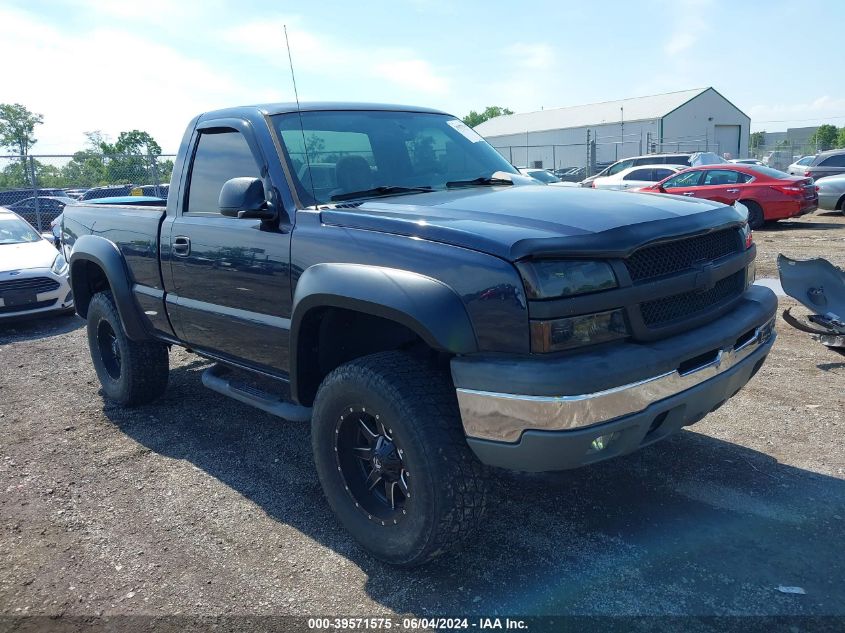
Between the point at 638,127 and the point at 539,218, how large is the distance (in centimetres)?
4865

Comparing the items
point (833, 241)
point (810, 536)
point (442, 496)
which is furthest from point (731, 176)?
point (442, 496)

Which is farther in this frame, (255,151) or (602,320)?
(255,151)

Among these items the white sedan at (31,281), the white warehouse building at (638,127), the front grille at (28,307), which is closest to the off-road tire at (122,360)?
the white sedan at (31,281)

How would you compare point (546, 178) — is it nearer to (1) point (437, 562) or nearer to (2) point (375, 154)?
(2) point (375, 154)

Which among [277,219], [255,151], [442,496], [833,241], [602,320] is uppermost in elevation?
[255,151]

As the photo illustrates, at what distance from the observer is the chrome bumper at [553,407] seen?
2430 mm

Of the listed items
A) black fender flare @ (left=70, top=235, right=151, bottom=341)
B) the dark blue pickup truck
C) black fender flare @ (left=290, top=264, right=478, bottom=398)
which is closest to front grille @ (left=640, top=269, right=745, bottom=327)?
the dark blue pickup truck

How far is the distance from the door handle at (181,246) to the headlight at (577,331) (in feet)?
7.86

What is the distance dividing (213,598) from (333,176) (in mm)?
2068

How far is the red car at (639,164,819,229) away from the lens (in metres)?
15.1

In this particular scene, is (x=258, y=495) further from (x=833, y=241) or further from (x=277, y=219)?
(x=833, y=241)

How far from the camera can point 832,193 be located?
17000mm

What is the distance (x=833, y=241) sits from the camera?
502 inches

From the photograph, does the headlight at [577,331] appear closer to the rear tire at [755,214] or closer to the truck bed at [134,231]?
the truck bed at [134,231]
